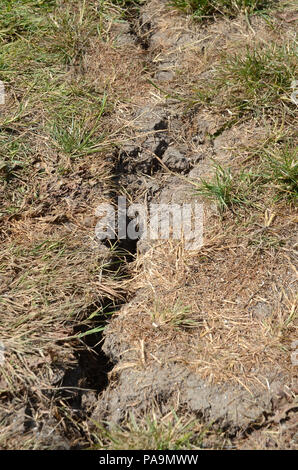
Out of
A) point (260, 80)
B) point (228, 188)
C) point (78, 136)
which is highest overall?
point (260, 80)

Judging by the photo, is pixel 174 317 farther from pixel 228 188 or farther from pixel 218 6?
pixel 218 6

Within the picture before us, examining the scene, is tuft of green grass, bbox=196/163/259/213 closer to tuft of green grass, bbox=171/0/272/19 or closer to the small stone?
the small stone

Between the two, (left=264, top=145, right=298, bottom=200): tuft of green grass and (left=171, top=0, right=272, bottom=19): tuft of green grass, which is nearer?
(left=264, top=145, right=298, bottom=200): tuft of green grass

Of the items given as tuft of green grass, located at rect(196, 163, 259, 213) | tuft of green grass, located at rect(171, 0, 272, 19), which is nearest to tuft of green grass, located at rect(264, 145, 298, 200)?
tuft of green grass, located at rect(196, 163, 259, 213)

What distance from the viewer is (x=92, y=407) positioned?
234 cm

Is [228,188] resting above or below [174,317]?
above

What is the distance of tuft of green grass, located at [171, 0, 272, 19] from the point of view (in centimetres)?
339

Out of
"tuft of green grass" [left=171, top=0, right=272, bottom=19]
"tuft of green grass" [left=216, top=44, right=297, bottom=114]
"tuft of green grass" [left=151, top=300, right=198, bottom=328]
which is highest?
"tuft of green grass" [left=171, top=0, right=272, bottom=19]

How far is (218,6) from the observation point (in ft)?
11.2

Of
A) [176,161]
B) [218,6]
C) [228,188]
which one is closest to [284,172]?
[228,188]

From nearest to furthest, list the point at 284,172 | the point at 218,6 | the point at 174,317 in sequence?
the point at 174,317 < the point at 284,172 < the point at 218,6

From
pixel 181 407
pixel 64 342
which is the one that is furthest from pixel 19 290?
pixel 181 407
